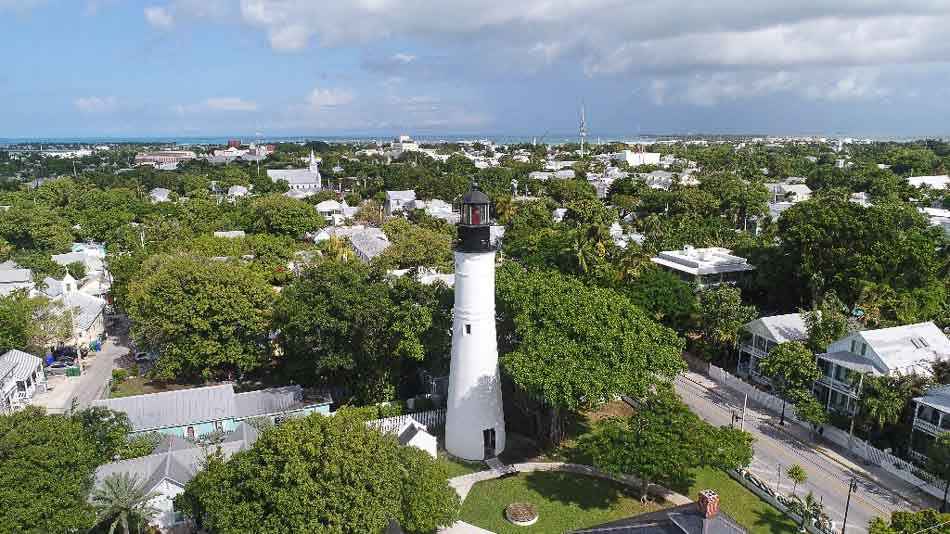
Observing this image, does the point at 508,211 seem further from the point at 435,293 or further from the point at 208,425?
the point at 208,425

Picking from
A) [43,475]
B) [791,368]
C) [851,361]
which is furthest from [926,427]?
[43,475]

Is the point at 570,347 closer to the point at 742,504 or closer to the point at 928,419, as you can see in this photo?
the point at 742,504

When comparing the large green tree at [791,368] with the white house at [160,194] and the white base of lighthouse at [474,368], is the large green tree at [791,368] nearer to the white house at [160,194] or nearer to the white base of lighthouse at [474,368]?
the white base of lighthouse at [474,368]

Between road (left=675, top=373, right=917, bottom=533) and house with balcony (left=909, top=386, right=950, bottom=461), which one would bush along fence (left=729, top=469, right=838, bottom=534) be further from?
house with balcony (left=909, top=386, right=950, bottom=461)

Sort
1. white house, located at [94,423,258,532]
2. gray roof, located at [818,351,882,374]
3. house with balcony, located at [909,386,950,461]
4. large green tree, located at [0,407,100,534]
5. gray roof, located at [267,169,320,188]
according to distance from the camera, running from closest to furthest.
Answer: large green tree, located at [0,407,100,534], white house, located at [94,423,258,532], house with balcony, located at [909,386,950,461], gray roof, located at [818,351,882,374], gray roof, located at [267,169,320,188]

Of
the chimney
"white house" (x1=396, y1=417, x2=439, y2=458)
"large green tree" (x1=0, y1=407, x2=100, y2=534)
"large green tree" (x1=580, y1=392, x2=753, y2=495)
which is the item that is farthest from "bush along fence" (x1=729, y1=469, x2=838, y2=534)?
"large green tree" (x1=0, y1=407, x2=100, y2=534)
